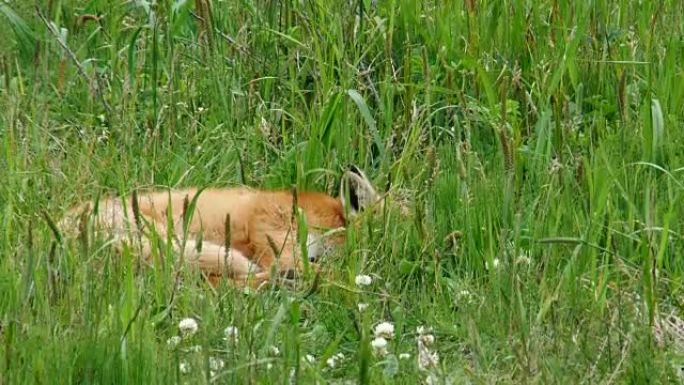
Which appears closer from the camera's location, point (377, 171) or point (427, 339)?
point (427, 339)

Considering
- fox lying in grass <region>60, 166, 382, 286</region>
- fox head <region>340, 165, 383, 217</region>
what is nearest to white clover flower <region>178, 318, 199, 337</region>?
fox lying in grass <region>60, 166, 382, 286</region>

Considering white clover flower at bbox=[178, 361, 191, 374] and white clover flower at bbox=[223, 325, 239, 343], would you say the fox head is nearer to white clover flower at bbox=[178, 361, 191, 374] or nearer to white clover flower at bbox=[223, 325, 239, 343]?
white clover flower at bbox=[223, 325, 239, 343]

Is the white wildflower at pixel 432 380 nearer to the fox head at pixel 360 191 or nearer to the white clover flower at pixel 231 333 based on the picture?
the white clover flower at pixel 231 333

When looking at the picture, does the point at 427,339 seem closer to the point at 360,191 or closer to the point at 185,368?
the point at 185,368

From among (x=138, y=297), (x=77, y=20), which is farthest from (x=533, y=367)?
(x=77, y=20)

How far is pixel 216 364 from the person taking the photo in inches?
142

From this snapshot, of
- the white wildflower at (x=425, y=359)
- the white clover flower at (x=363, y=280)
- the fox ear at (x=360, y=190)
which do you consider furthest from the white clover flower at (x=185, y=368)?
the fox ear at (x=360, y=190)

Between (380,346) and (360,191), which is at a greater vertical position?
(360,191)

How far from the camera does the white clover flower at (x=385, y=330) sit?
3.96 m

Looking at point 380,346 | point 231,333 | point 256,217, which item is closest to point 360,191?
point 256,217

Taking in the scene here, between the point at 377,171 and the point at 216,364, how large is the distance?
2049 mm

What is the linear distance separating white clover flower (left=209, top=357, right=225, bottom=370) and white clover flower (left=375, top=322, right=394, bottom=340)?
497 millimetres

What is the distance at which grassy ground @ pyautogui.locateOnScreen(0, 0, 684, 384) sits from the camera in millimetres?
3574

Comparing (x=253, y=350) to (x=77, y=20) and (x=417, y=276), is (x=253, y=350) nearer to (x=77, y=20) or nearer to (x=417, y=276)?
(x=417, y=276)
